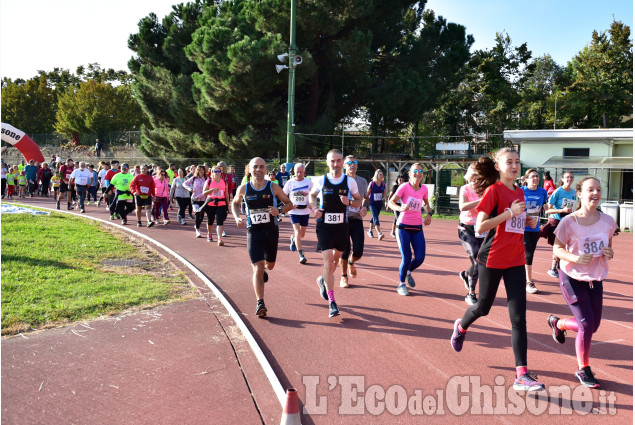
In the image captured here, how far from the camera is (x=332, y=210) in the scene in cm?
648

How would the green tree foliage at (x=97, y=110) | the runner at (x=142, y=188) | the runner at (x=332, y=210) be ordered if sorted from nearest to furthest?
the runner at (x=332, y=210) → the runner at (x=142, y=188) → the green tree foliage at (x=97, y=110)

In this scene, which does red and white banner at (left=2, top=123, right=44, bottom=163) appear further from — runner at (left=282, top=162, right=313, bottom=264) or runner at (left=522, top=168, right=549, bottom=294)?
runner at (left=522, top=168, right=549, bottom=294)

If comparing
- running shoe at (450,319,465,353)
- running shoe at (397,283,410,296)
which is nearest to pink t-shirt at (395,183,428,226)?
running shoe at (397,283,410,296)

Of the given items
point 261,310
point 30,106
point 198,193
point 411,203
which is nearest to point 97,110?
point 30,106

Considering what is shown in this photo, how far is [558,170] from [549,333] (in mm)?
22080

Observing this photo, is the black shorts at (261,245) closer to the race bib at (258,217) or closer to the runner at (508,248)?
the race bib at (258,217)

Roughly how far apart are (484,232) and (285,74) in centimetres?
2341

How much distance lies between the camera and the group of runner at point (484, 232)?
14.1 ft

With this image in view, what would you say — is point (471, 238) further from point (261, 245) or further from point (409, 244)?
point (261, 245)

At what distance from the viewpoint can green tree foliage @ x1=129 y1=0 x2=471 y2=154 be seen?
26.6m

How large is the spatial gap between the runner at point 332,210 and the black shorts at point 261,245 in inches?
24.7

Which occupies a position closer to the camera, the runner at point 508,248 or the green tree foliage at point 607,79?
the runner at point 508,248

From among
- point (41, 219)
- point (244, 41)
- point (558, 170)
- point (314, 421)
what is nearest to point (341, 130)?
point (244, 41)

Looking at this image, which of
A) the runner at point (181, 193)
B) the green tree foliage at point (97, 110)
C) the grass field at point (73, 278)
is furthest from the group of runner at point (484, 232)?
the green tree foliage at point (97, 110)
